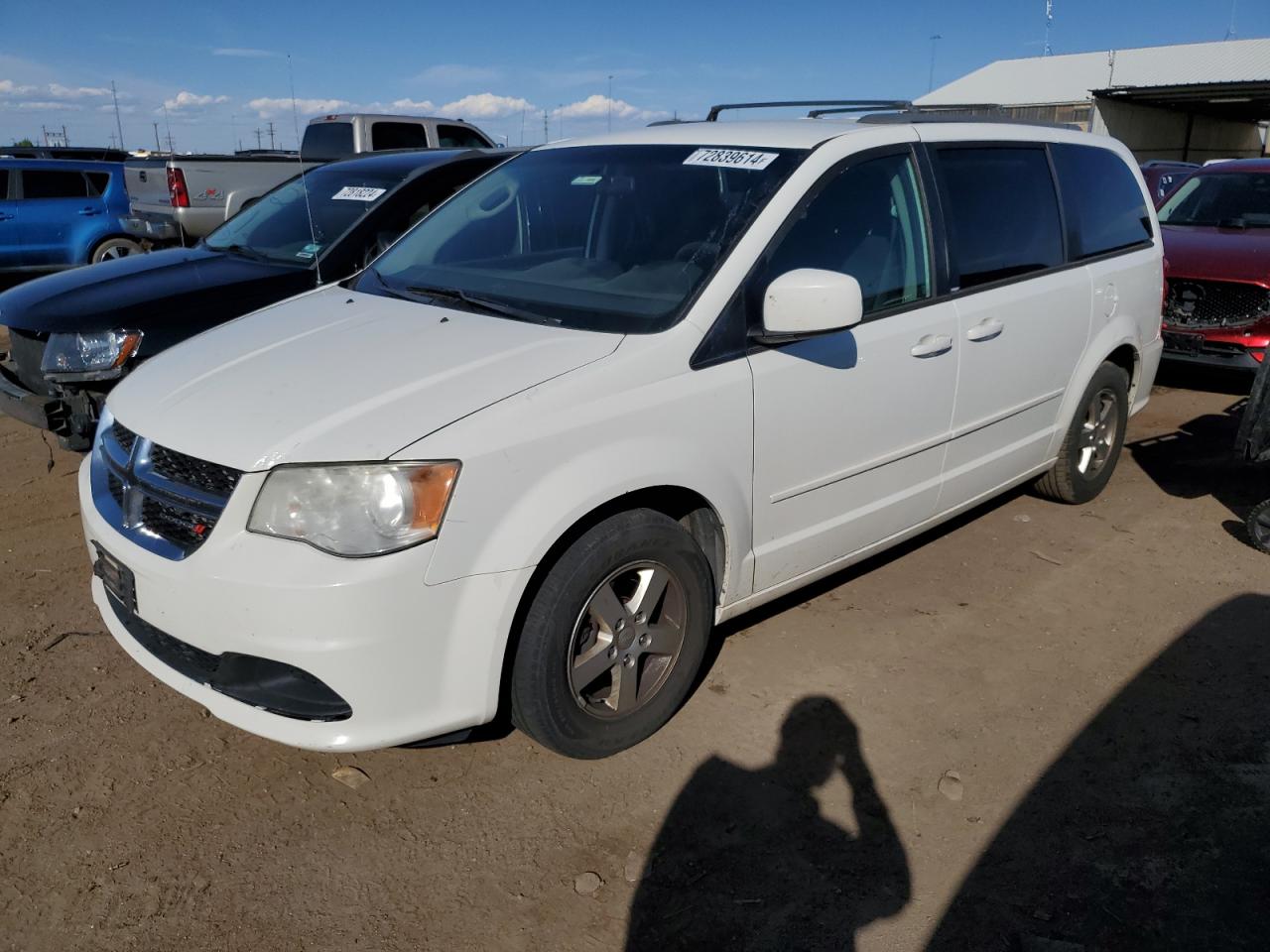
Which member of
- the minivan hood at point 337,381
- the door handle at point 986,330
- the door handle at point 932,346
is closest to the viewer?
the minivan hood at point 337,381

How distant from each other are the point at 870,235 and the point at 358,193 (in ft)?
12.3

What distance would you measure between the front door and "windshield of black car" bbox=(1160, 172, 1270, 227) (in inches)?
239

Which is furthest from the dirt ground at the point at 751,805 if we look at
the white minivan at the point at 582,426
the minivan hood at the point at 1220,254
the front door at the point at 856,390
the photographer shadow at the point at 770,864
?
the minivan hood at the point at 1220,254

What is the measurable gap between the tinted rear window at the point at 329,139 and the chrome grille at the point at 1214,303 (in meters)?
9.14

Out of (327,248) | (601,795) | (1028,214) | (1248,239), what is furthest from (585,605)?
(1248,239)

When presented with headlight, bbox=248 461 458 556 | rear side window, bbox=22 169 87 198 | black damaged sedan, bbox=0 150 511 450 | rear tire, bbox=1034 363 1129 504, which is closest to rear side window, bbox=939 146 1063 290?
rear tire, bbox=1034 363 1129 504

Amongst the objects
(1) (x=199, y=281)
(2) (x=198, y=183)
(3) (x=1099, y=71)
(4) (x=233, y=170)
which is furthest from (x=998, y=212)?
(3) (x=1099, y=71)

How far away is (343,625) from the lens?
8.02ft

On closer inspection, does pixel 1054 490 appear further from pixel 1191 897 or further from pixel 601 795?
pixel 601 795

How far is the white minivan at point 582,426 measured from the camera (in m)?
2.52

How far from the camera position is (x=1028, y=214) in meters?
4.36

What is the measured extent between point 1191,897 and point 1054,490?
2.96m

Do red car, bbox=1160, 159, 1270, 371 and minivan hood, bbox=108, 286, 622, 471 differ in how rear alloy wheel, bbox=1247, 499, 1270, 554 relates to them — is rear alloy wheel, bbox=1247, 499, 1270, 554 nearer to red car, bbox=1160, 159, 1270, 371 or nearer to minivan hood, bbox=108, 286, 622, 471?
red car, bbox=1160, 159, 1270, 371

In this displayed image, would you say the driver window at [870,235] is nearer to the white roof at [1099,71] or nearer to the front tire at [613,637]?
the front tire at [613,637]
